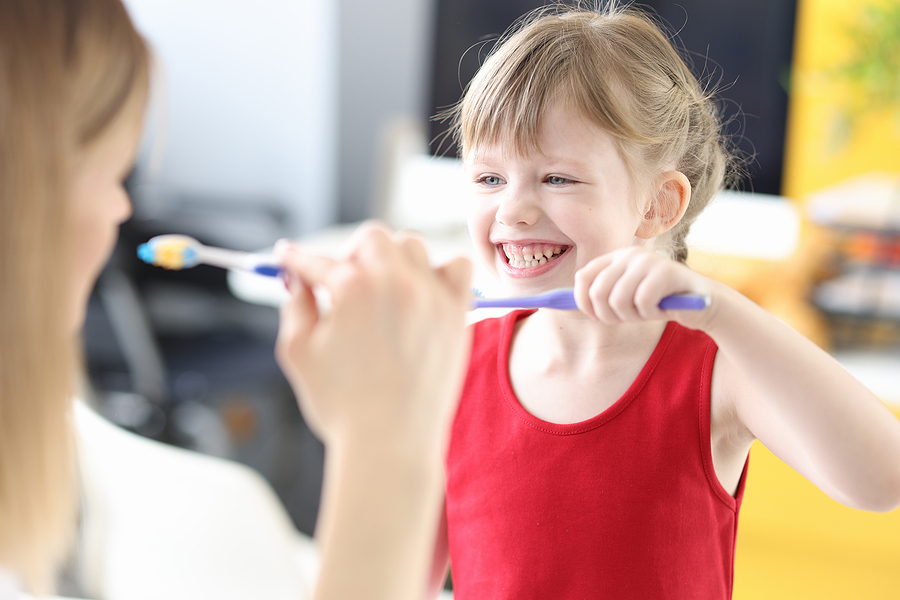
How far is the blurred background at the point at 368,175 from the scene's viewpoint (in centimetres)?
112

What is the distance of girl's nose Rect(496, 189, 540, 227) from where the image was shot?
457mm

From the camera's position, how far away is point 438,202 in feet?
5.57

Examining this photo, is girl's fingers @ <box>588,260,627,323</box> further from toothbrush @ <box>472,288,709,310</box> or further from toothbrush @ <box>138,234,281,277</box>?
toothbrush @ <box>138,234,281,277</box>

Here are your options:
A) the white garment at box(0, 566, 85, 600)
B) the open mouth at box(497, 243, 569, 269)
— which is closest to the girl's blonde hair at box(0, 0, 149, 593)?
the white garment at box(0, 566, 85, 600)

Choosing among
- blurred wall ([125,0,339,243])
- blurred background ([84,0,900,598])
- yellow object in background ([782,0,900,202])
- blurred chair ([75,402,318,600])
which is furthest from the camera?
blurred wall ([125,0,339,243])

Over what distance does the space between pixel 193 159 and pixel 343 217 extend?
0.52 metres

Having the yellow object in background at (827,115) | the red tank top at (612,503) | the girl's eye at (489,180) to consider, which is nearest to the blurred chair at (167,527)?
the red tank top at (612,503)

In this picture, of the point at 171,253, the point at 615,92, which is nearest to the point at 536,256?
the point at 615,92

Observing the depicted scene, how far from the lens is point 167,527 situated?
0.89m

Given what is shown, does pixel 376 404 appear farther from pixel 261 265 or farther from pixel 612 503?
pixel 612 503

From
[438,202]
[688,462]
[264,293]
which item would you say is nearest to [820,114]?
[438,202]

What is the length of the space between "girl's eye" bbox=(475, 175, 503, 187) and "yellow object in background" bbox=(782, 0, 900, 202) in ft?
3.40

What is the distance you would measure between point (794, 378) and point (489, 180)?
0.20 meters

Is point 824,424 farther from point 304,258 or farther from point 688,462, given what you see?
point 304,258
